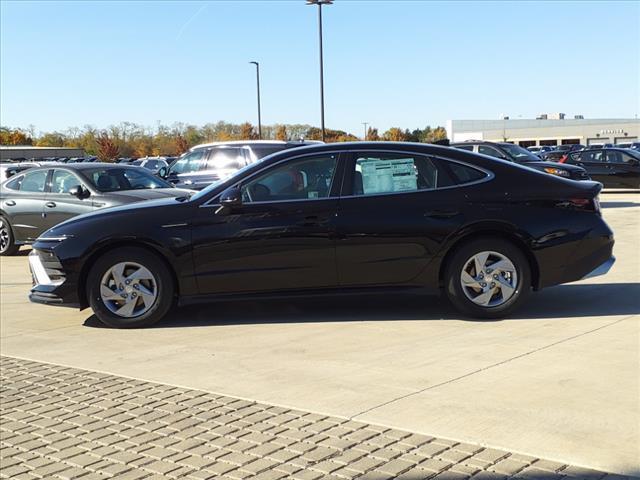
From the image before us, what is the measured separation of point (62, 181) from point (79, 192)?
833 mm

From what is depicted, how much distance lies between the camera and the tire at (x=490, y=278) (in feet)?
21.3

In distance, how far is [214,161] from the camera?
49.5 ft

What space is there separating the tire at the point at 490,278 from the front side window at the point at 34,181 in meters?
8.78

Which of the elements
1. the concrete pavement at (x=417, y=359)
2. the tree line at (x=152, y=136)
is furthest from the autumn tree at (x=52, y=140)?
the concrete pavement at (x=417, y=359)

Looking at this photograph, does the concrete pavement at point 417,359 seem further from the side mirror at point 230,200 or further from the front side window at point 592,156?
the front side window at point 592,156

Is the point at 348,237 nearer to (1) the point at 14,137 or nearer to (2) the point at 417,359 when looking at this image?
(2) the point at 417,359

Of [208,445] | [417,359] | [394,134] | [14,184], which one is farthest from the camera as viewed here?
[394,134]

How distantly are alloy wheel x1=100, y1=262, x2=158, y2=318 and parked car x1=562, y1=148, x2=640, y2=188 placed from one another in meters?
18.5

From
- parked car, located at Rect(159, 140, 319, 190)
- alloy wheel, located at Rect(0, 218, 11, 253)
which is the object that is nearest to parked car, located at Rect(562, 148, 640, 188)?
parked car, located at Rect(159, 140, 319, 190)

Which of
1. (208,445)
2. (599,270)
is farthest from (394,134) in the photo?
(208,445)

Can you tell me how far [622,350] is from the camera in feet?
17.6

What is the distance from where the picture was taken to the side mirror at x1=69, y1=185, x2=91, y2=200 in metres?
11.8

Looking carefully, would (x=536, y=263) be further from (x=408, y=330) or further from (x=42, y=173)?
(x=42, y=173)

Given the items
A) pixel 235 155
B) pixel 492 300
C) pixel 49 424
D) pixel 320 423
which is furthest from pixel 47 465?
pixel 235 155
